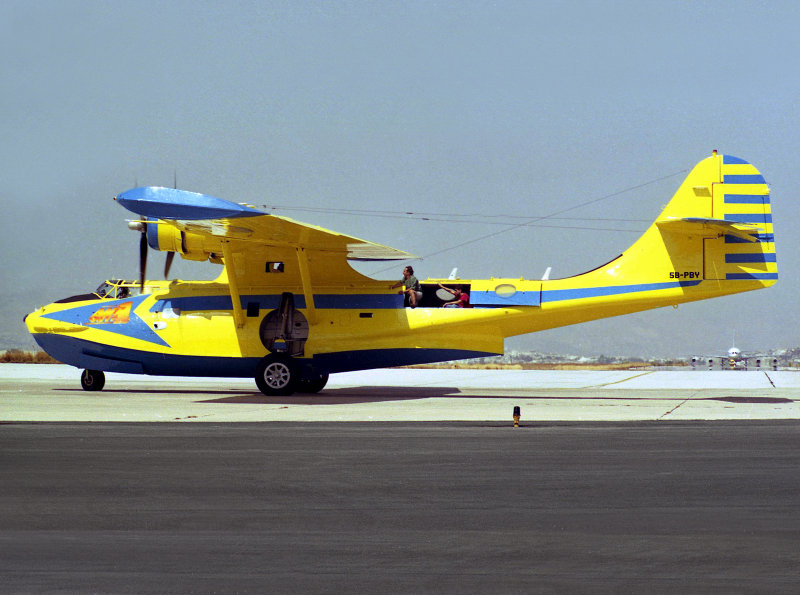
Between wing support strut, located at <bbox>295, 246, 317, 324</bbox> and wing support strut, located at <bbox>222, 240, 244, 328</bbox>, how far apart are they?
70.1 inches

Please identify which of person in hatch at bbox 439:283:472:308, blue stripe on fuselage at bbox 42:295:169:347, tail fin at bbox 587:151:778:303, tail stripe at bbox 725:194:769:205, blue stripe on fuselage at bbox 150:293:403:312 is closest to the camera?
tail fin at bbox 587:151:778:303

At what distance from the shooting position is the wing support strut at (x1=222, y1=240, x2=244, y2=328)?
24031 mm

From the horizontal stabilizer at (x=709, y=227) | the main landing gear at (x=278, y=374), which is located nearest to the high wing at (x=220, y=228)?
the main landing gear at (x=278, y=374)

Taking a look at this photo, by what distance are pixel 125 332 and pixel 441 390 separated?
9.55m

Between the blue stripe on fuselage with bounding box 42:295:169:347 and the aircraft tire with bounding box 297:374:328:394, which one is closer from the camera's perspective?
the blue stripe on fuselage with bounding box 42:295:169:347

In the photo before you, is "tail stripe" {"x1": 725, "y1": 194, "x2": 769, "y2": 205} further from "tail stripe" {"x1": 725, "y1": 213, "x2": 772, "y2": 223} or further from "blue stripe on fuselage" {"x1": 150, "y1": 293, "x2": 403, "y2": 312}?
"blue stripe on fuselage" {"x1": 150, "y1": 293, "x2": 403, "y2": 312}

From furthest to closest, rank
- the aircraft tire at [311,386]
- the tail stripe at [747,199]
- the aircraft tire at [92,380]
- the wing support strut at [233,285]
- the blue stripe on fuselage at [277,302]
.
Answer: the aircraft tire at [92,380] < the aircraft tire at [311,386] < the blue stripe on fuselage at [277,302] < the wing support strut at [233,285] < the tail stripe at [747,199]

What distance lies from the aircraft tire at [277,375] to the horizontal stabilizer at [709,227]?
34.5 ft

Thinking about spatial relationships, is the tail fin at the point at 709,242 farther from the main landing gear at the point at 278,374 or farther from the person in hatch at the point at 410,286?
the main landing gear at the point at 278,374

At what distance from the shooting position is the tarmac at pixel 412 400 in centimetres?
1847
